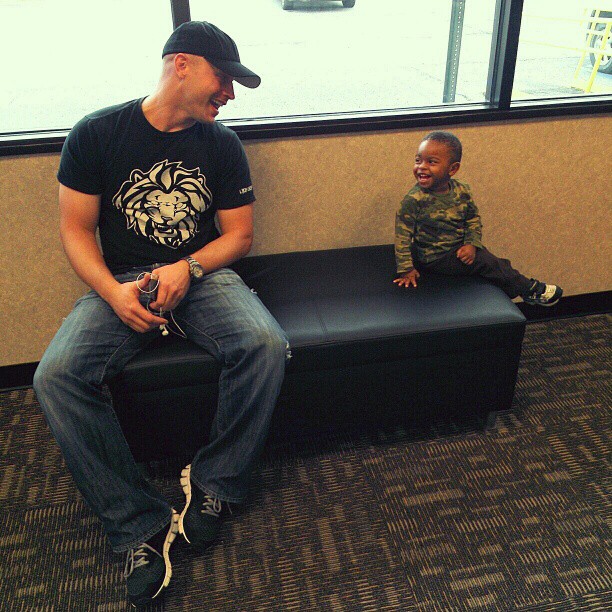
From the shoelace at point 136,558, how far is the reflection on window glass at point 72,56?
1.29m

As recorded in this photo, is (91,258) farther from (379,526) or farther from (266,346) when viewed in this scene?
(379,526)

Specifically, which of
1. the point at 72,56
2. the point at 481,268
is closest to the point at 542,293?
the point at 481,268

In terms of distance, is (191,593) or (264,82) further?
(264,82)

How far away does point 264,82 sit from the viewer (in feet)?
6.71

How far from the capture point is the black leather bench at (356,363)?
159cm

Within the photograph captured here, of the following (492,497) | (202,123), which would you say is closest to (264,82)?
(202,123)

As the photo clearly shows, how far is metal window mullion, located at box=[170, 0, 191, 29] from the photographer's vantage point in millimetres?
1812

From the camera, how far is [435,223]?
6.24 ft

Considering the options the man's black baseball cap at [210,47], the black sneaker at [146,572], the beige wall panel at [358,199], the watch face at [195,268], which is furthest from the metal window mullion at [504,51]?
the black sneaker at [146,572]

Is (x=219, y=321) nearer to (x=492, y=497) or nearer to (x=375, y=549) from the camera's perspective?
(x=375, y=549)

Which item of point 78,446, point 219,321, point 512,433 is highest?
point 219,321

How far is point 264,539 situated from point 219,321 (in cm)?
57

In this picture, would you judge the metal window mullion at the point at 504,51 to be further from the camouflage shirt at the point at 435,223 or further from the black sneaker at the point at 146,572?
the black sneaker at the point at 146,572

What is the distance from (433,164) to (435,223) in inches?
7.3
